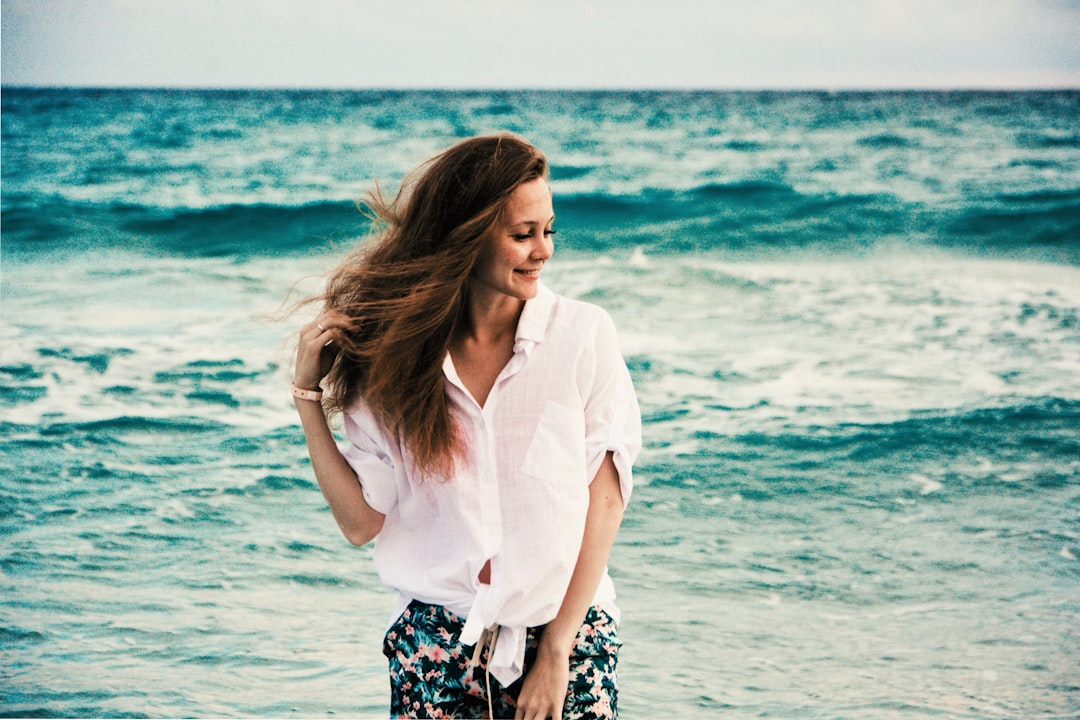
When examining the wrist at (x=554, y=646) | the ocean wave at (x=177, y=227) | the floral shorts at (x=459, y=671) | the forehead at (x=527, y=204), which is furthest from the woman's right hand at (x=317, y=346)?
the ocean wave at (x=177, y=227)

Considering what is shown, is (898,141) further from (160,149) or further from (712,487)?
(712,487)

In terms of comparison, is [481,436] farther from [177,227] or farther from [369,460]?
[177,227]

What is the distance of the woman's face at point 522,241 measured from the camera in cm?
170

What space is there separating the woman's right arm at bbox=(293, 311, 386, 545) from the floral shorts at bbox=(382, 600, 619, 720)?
7.8 inches

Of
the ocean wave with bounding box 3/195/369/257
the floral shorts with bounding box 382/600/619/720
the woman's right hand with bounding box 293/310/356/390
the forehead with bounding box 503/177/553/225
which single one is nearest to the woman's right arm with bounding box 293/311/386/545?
the woman's right hand with bounding box 293/310/356/390

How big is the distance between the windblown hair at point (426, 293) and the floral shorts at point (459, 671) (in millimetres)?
256

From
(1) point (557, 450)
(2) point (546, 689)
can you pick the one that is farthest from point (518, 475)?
(2) point (546, 689)

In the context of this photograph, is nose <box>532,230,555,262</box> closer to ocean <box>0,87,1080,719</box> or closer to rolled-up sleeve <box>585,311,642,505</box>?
rolled-up sleeve <box>585,311,642,505</box>

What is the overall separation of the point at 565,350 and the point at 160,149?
17484 mm

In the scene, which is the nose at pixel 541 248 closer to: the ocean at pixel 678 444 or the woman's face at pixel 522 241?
the woman's face at pixel 522 241

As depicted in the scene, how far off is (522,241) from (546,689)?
2.20 ft

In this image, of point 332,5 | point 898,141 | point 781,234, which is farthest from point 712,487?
point 332,5

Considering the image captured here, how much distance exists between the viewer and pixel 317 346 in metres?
1.74

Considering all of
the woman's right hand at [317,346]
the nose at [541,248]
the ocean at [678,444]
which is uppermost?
the nose at [541,248]
